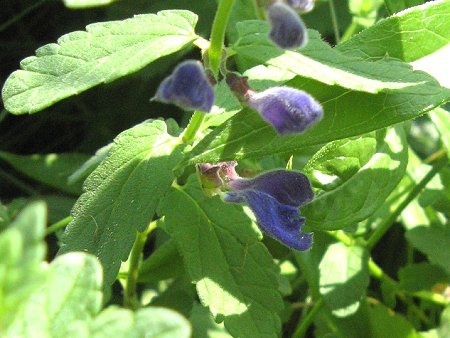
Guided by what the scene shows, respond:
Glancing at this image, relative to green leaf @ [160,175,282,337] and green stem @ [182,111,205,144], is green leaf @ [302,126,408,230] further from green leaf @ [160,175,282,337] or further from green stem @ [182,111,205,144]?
green stem @ [182,111,205,144]

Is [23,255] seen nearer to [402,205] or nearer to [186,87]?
[186,87]

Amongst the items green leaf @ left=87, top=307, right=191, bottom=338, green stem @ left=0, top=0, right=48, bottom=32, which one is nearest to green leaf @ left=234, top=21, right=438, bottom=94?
green leaf @ left=87, top=307, right=191, bottom=338

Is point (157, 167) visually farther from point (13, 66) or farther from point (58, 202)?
point (13, 66)

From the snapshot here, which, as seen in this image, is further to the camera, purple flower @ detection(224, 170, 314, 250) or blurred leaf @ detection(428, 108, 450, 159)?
blurred leaf @ detection(428, 108, 450, 159)

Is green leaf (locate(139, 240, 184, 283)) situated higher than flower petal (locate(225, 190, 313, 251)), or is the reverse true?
flower petal (locate(225, 190, 313, 251))

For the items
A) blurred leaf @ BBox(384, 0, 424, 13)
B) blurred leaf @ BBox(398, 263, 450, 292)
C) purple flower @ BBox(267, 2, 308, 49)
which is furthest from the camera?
blurred leaf @ BBox(398, 263, 450, 292)

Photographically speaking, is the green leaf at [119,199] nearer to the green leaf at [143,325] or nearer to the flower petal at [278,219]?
the flower petal at [278,219]

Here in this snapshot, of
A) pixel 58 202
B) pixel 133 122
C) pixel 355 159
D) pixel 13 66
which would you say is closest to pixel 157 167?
pixel 355 159
